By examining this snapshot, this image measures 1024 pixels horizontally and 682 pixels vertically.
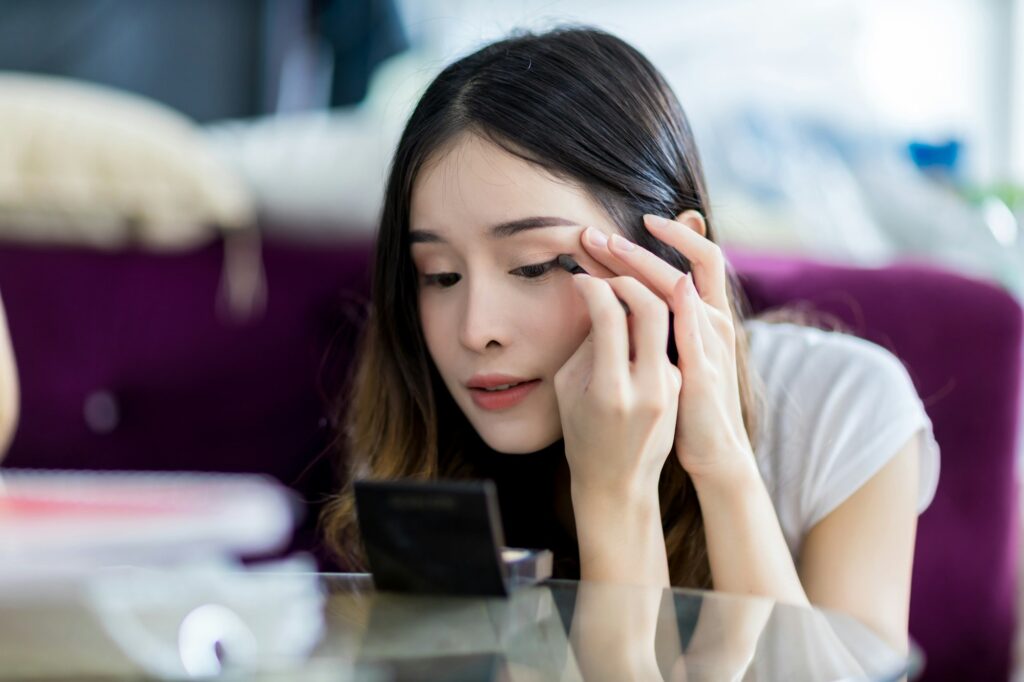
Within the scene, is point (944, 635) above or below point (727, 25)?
below

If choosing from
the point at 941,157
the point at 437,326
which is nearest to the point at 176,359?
the point at 437,326

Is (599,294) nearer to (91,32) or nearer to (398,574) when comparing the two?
(398,574)

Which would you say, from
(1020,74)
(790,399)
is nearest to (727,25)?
(1020,74)

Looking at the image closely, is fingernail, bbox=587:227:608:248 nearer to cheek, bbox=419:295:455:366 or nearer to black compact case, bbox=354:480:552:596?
cheek, bbox=419:295:455:366

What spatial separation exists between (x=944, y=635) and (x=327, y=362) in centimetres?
80

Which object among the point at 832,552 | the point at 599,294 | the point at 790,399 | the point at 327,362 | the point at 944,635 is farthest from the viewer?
the point at 327,362

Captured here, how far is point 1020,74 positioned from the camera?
251cm

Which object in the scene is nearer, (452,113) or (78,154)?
(452,113)

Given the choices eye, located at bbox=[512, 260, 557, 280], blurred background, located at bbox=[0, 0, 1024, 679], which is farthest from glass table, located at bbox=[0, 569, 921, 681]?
blurred background, located at bbox=[0, 0, 1024, 679]

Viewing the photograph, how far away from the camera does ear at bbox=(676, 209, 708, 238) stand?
37.7 inches

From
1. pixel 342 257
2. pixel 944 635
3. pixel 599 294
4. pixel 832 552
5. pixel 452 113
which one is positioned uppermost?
pixel 452 113

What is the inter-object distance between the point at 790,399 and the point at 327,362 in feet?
2.17

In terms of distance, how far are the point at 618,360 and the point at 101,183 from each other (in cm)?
100

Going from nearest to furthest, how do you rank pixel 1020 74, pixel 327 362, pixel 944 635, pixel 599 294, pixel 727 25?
pixel 599 294 → pixel 944 635 → pixel 327 362 → pixel 727 25 → pixel 1020 74
